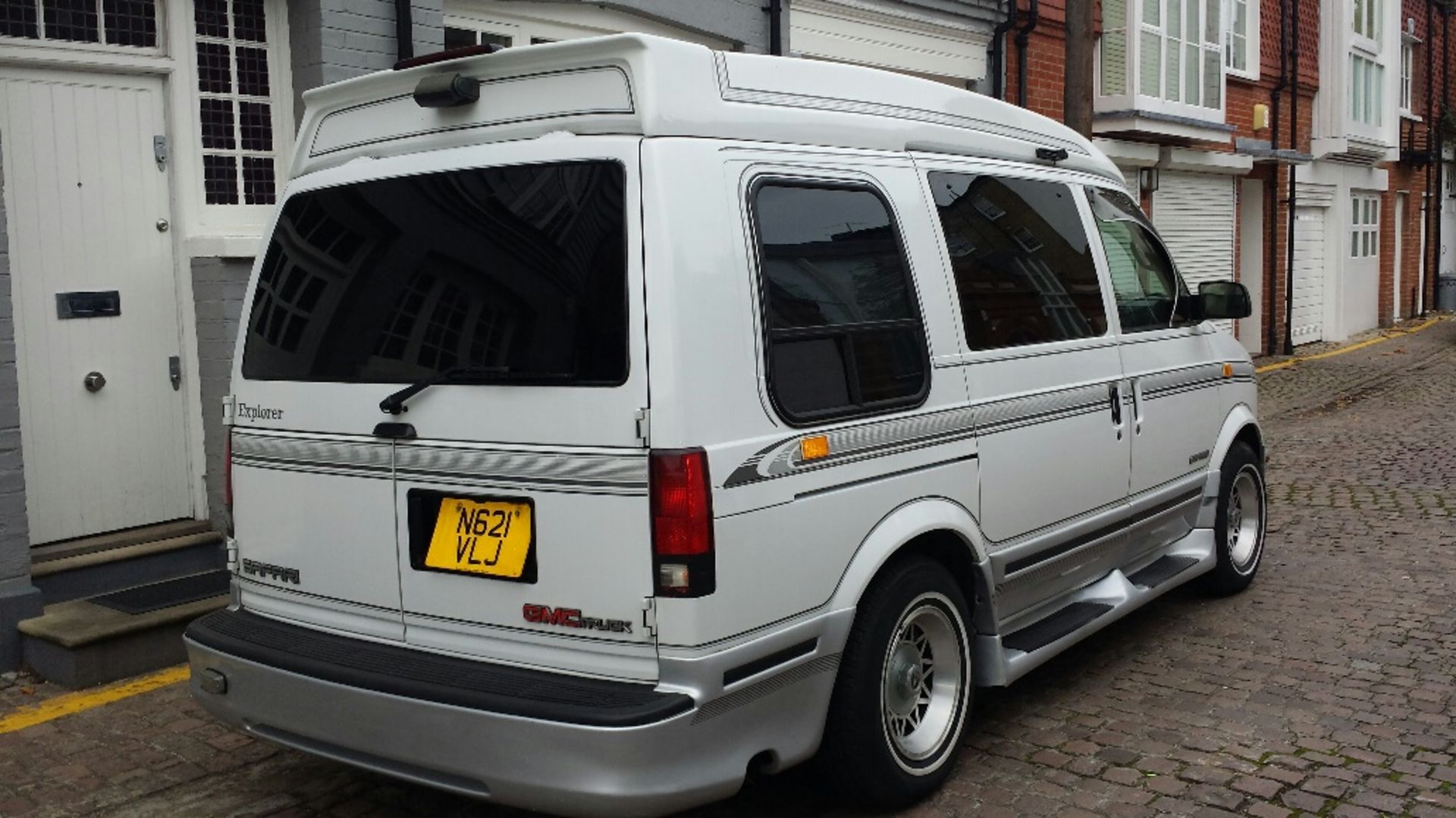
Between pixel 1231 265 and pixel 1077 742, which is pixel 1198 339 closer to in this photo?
pixel 1077 742

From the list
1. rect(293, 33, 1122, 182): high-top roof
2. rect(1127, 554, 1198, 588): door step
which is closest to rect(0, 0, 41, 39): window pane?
rect(293, 33, 1122, 182): high-top roof

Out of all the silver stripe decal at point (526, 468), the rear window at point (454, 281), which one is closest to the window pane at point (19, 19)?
the rear window at point (454, 281)

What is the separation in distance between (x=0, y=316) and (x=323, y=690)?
9.83 ft

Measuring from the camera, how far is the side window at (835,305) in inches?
152

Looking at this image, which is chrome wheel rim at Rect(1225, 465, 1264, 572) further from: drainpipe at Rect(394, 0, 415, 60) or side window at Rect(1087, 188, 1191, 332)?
drainpipe at Rect(394, 0, 415, 60)

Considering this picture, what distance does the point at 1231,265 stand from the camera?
19047 mm

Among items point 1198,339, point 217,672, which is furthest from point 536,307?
point 1198,339

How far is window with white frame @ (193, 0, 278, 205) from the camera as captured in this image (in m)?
6.92

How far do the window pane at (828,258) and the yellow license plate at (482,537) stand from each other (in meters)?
0.89

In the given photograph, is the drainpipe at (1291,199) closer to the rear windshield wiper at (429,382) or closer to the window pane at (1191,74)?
the window pane at (1191,74)

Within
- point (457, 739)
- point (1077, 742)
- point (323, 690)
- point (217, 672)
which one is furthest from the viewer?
point (1077, 742)

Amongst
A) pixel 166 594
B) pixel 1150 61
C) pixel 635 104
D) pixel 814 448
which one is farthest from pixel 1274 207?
pixel 635 104

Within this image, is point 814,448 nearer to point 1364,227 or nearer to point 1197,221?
point 1197,221

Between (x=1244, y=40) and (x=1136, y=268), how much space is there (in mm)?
14487
